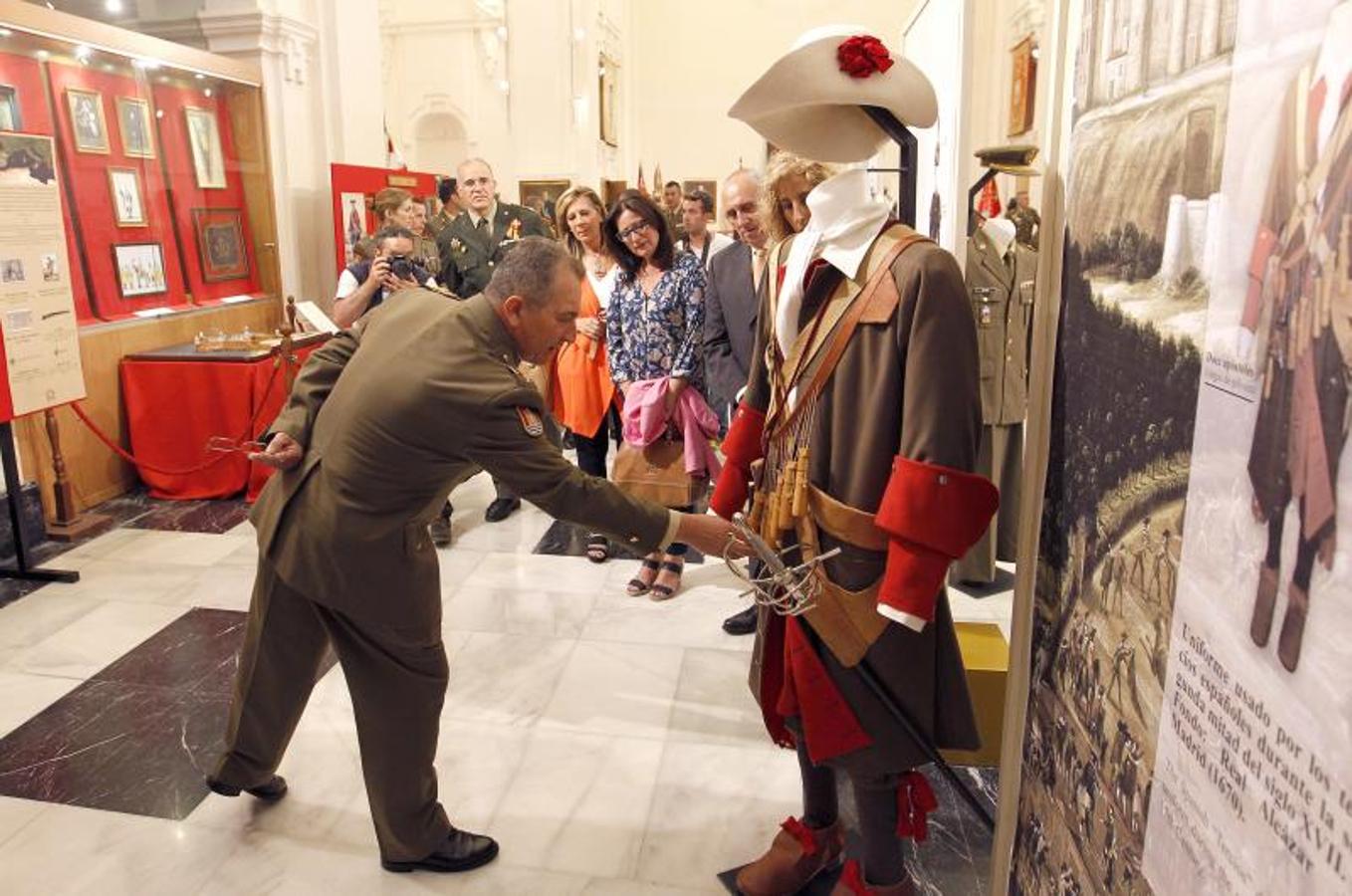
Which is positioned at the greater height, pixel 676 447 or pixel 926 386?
pixel 926 386

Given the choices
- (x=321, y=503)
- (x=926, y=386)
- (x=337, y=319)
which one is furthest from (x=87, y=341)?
(x=926, y=386)

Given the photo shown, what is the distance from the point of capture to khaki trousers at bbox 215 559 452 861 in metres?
2.35

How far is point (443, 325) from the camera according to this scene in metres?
2.15

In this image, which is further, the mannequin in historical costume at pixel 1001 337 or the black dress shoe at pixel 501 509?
the black dress shoe at pixel 501 509

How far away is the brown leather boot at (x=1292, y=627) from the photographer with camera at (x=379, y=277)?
14.4 ft

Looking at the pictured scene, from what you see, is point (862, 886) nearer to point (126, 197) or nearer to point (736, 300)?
point (736, 300)


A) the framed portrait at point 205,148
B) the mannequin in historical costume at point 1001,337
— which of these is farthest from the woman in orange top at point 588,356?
the framed portrait at point 205,148

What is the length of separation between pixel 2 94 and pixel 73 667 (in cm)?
332

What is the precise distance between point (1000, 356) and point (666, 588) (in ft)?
5.69

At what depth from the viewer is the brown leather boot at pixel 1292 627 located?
754 mm

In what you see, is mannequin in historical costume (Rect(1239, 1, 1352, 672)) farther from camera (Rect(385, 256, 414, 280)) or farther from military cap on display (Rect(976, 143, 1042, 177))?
camera (Rect(385, 256, 414, 280))

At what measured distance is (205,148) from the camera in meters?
6.77

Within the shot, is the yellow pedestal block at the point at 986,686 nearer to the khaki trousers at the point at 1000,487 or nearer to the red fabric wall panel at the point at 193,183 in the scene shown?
the khaki trousers at the point at 1000,487

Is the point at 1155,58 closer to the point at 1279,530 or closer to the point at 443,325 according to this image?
the point at 1279,530
